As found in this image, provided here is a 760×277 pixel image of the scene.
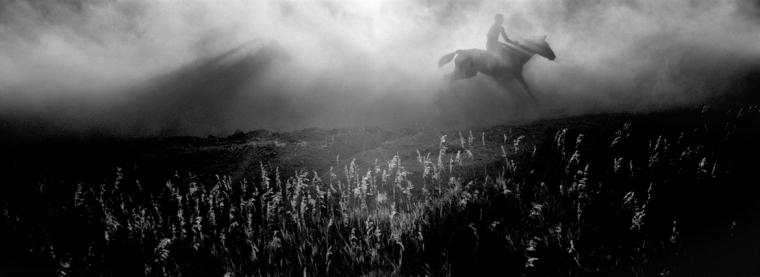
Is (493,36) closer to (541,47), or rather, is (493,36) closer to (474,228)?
(541,47)

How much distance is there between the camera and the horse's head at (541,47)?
16188 mm

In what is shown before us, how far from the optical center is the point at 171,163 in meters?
9.12

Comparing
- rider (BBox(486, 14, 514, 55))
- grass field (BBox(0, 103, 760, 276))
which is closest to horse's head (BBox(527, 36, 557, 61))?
rider (BBox(486, 14, 514, 55))

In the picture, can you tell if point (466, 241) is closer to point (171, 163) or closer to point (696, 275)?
point (696, 275)

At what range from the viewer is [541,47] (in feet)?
53.5

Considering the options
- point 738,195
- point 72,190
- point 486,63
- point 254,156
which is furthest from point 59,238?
point 486,63

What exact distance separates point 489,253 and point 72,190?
7.47 m

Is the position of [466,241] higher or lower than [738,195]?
lower

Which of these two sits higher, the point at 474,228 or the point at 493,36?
the point at 493,36

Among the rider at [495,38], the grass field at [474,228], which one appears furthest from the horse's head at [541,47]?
the grass field at [474,228]

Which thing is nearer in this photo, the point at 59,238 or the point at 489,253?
the point at 489,253

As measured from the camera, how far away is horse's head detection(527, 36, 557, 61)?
16188 mm

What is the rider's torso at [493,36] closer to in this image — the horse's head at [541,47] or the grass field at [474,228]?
the horse's head at [541,47]

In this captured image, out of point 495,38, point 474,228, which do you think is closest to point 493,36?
point 495,38
